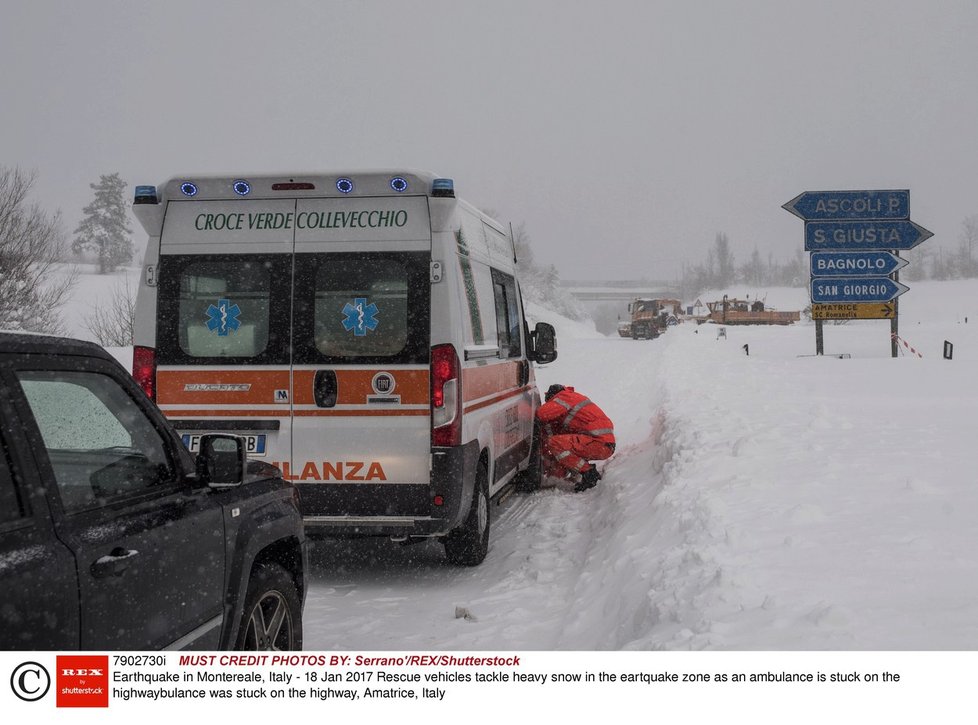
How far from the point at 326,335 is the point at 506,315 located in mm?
2852

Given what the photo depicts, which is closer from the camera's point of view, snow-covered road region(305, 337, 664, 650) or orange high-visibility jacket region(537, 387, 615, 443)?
snow-covered road region(305, 337, 664, 650)

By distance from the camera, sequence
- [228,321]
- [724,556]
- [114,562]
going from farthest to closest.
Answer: [228,321], [724,556], [114,562]

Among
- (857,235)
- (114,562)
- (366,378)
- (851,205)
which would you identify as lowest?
(114,562)

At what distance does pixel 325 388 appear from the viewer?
21.1 feet

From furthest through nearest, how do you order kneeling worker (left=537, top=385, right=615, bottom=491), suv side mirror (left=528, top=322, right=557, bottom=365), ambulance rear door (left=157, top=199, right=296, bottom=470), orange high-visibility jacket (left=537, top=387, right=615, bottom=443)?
orange high-visibility jacket (left=537, top=387, right=615, bottom=443)
kneeling worker (left=537, top=385, right=615, bottom=491)
suv side mirror (left=528, top=322, right=557, bottom=365)
ambulance rear door (left=157, top=199, right=296, bottom=470)

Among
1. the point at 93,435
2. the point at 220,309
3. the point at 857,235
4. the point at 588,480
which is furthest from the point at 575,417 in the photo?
the point at 857,235

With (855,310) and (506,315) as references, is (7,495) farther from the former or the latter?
(855,310)

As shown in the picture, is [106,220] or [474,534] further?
[106,220]

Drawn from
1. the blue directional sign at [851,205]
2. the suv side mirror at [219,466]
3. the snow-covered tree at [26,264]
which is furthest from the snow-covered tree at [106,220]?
the suv side mirror at [219,466]

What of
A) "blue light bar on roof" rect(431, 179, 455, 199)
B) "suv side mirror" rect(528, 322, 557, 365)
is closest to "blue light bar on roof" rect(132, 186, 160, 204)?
"blue light bar on roof" rect(431, 179, 455, 199)

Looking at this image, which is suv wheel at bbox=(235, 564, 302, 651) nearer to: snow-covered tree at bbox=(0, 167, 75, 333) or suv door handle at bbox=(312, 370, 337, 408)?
suv door handle at bbox=(312, 370, 337, 408)

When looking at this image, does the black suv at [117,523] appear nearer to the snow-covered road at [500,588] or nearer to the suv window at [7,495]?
the suv window at [7,495]

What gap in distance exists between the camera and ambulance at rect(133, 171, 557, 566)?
6.40 metres
